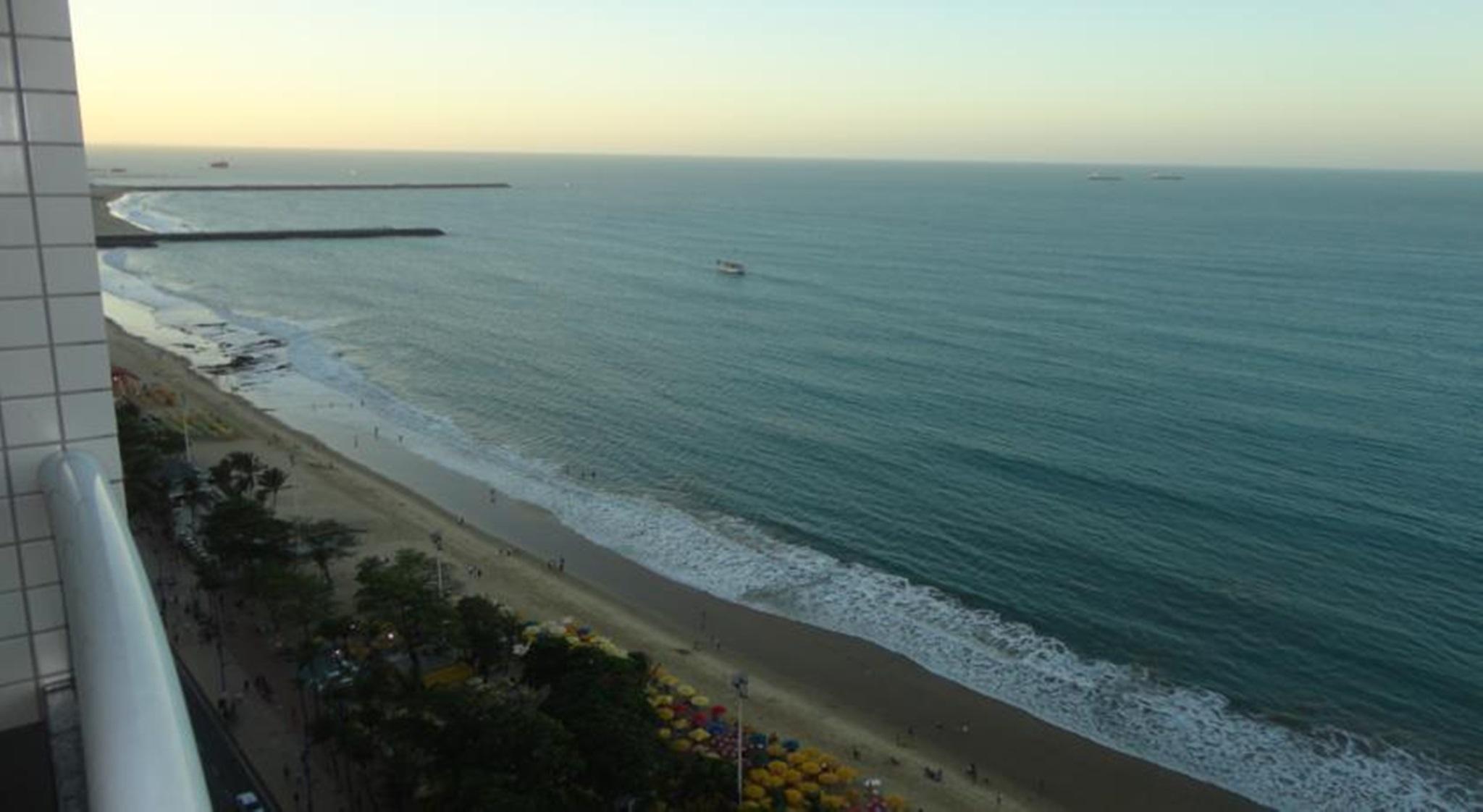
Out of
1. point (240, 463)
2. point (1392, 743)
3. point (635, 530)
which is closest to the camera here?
point (1392, 743)

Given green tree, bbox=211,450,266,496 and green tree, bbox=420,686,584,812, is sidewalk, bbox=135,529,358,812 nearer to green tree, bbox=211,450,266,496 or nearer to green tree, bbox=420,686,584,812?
green tree, bbox=211,450,266,496

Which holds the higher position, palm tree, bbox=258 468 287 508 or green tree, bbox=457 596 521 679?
palm tree, bbox=258 468 287 508

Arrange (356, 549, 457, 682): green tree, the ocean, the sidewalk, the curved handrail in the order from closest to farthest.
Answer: the curved handrail, the sidewalk, (356, 549, 457, 682): green tree, the ocean

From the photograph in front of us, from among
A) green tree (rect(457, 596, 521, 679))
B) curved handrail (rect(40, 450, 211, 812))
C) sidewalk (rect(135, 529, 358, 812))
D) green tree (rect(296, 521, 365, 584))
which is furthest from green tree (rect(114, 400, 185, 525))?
curved handrail (rect(40, 450, 211, 812))

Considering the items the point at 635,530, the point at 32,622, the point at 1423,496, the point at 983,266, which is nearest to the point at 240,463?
the point at 635,530

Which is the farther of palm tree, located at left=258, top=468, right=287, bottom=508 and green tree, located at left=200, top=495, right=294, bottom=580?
palm tree, located at left=258, top=468, right=287, bottom=508

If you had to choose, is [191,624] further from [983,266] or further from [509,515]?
[983,266]
